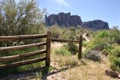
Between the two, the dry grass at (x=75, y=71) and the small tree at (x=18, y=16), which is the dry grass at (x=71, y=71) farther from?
the small tree at (x=18, y=16)

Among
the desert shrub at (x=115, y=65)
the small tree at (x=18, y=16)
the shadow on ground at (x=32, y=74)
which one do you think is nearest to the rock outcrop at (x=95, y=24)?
the small tree at (x=18, y=16)

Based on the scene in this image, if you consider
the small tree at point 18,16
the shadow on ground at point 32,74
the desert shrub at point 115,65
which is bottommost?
the desert shrub at point 115,65

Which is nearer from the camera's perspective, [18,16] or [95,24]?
[18,16]

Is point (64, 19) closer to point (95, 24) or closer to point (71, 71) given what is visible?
point (95, 24)

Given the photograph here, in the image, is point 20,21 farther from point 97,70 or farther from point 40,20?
point 97,70

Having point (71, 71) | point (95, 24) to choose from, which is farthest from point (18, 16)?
point (95, 24)

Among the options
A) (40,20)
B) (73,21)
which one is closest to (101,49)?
(40,20)

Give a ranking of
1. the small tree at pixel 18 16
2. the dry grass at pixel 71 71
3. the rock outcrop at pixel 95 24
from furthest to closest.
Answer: the rock outcrop at pixel 95 24 < the small tree at pixel 18 16 < the dry grass at pixel 71 71

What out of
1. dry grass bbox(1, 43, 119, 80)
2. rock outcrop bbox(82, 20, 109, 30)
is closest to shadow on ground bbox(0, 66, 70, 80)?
dry grass bbox(1, 43, 119, 80)

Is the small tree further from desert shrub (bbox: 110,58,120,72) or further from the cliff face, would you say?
the cliff face

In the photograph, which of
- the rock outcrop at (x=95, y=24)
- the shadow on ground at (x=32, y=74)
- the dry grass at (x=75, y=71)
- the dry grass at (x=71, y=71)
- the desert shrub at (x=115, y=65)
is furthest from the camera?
the rock outcrop at (x=95, y=24)

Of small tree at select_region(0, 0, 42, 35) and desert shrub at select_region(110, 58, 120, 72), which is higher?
small tree at select_region(0, 0, 42, 35)

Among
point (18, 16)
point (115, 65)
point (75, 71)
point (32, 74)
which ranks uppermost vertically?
point (18, 16)

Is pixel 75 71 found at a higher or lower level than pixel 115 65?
higher
